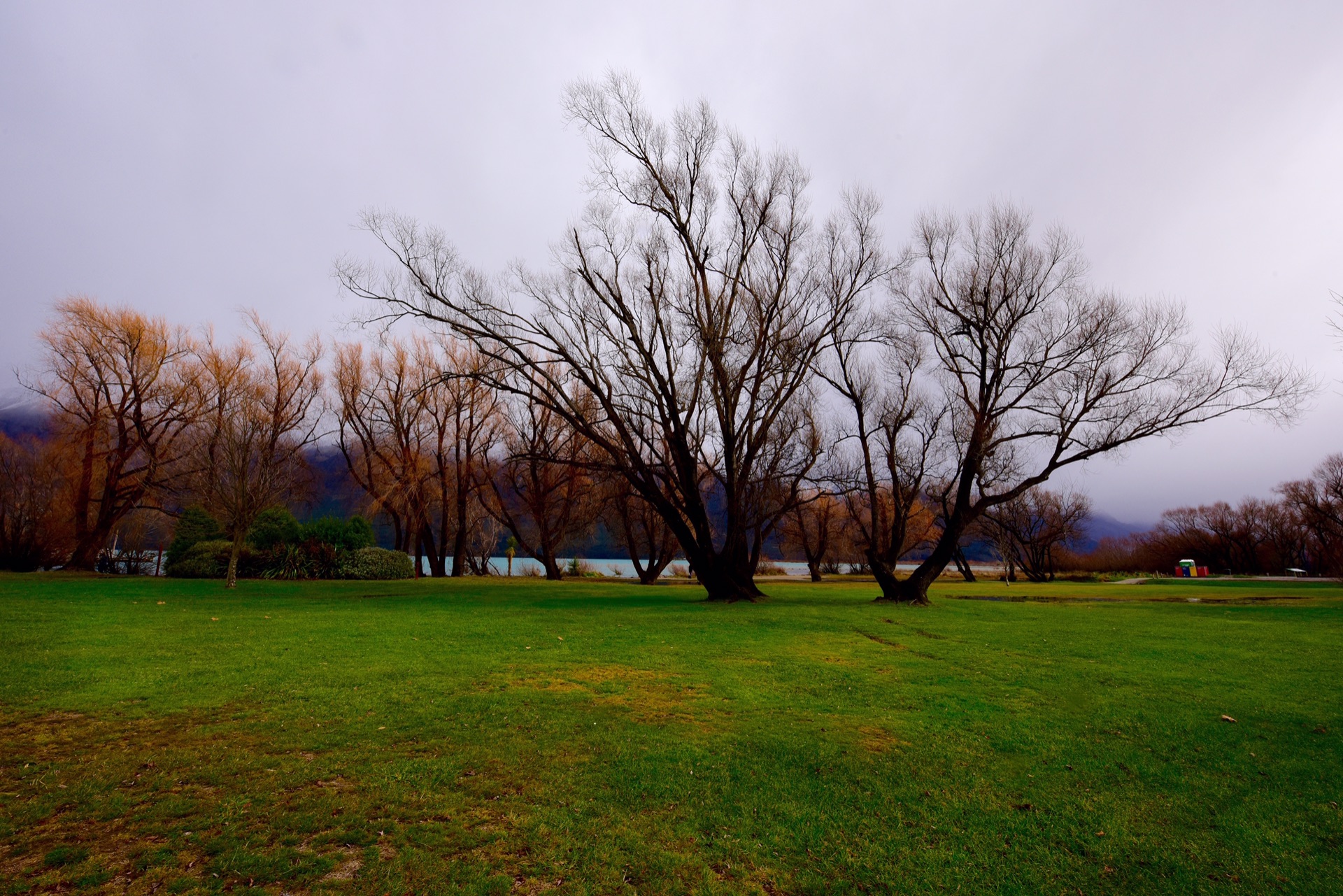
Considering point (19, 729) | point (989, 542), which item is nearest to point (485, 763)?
point (19, 729)

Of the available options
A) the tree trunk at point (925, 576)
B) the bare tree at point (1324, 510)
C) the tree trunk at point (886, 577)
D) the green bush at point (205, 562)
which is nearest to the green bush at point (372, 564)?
the green bush at point (205, 562)

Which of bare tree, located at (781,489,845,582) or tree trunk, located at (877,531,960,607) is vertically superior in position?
bare tree, located at (781,489,845,582)

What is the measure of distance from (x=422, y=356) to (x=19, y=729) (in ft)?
104

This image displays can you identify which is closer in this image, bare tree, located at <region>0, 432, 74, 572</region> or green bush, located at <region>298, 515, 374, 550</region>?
green bush, located at <region>298, 515, 374, 550</region>

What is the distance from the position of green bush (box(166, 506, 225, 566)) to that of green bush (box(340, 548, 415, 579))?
4.94m

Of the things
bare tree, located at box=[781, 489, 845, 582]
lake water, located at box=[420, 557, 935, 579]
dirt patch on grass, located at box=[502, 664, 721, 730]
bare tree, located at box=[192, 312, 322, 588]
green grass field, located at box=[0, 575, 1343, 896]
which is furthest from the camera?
bare tree, located at box=[781, 489, 845, 582]

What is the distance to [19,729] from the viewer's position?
203 inches

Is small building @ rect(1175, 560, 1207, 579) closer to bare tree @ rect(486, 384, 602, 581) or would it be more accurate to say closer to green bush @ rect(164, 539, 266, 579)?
bare tree @ rect(486, 384, 602, 581)

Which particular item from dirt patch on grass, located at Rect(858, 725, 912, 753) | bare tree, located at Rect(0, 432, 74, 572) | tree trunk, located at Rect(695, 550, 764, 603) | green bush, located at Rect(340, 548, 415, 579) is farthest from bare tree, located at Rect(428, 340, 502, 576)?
dirt patch on grass, located at Rect(858, 725, 912, 753)

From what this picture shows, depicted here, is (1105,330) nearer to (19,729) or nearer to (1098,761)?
(1098,761)

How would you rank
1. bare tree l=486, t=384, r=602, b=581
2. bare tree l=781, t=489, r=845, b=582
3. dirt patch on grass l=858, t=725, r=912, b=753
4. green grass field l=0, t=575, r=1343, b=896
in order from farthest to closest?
bare tree l=781, t=489, r=845, b=582, bare tree l=486, t=384, r=602, b=581, dirt patch on grass l=858, t=725, r=912, b=753, green grass field l=0, t=575, r=1343, b=896

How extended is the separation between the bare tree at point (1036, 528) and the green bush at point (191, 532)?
140ft

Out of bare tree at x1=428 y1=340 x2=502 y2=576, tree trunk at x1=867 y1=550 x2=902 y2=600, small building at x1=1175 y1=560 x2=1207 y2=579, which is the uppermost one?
bare tree at x1=428 y1=340 x2=502 y2=576

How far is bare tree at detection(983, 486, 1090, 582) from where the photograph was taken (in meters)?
47.6
